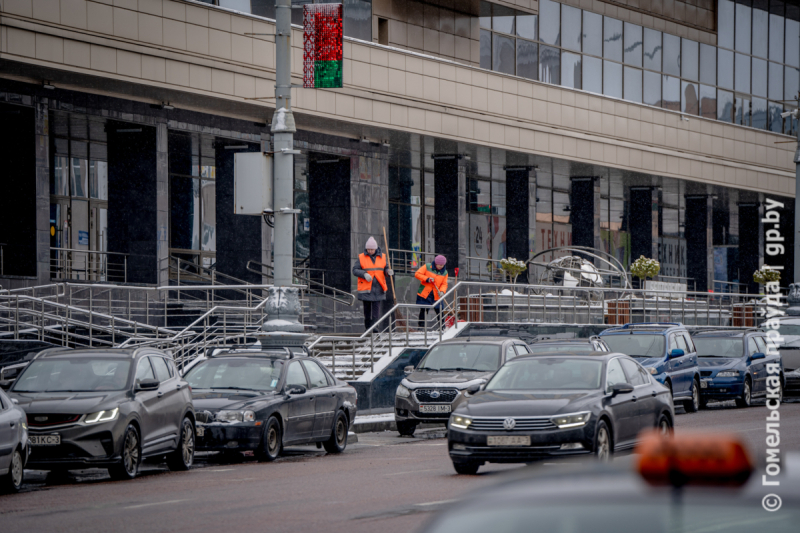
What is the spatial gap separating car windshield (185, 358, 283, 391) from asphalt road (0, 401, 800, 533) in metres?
1.06

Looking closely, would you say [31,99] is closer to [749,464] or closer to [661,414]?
[661,414]

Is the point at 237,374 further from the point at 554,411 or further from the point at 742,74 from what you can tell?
the point at 742,74

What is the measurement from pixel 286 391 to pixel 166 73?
1297 centimetres

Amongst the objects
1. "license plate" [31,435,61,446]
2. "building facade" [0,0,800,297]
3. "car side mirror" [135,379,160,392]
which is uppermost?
"building facade" [0,0,800,297]

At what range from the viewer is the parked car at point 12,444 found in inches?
502

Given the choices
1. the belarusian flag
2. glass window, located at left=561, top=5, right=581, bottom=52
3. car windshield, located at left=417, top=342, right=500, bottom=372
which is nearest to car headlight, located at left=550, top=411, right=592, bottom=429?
car windshield, located at left=417, top=342, right=500, bottom=372

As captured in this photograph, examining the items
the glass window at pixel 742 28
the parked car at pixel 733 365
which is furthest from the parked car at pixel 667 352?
the glass window at pixel 742 28

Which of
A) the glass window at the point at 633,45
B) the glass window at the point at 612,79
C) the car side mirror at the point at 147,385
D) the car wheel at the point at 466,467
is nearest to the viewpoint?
the car wheel at the point at 466,467

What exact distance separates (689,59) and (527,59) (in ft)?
31.8

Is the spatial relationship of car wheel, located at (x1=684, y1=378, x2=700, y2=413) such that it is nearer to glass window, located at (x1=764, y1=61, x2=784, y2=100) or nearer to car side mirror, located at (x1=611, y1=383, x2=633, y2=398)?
car side mirror, located at (x1=611, y1=383, x2=633, y2=398)

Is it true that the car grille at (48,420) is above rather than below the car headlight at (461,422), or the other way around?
below

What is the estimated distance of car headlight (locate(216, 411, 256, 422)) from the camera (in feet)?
53.2

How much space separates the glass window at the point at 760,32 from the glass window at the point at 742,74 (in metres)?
0.88

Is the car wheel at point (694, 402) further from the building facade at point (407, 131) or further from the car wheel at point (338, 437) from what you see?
the building facade at point (407, 131)
